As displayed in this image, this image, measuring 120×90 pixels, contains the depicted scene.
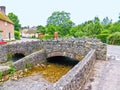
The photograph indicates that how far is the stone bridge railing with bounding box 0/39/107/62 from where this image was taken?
15.2 m

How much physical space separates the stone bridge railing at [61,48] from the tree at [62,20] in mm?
33011

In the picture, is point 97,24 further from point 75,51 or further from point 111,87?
point 111,87

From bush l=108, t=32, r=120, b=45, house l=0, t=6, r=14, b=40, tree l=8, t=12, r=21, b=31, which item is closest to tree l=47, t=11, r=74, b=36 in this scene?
tree l=8, t=12, r=21, b=31

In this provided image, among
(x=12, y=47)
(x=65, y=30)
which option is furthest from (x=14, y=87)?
(x=65, y=30)

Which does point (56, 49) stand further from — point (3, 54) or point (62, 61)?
point (3, 54)

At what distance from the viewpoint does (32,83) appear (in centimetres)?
1284

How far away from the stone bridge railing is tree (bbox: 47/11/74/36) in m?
33.0

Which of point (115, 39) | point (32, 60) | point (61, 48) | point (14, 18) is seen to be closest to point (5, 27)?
point (14, 18)

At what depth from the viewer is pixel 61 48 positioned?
17266mm

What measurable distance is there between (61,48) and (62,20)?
44399mm

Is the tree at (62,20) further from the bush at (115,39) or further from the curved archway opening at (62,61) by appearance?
the curved archway opening at (62,61)

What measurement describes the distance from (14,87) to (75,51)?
20.3ft

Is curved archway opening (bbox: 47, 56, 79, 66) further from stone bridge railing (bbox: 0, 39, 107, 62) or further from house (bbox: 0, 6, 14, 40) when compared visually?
house (bbox: 0, 6, 14, 40)

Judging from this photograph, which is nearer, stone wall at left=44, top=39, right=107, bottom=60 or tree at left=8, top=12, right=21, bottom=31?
stone wall at left=44, top=39, right=107, bottom=60
